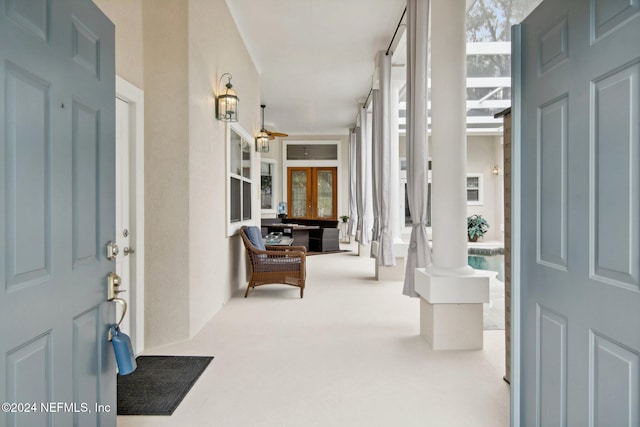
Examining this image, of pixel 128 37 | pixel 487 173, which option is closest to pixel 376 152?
pixel 128 37

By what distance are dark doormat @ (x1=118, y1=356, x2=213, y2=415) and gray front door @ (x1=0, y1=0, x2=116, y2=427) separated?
2.02 ft

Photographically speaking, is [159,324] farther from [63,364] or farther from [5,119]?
[5,119]

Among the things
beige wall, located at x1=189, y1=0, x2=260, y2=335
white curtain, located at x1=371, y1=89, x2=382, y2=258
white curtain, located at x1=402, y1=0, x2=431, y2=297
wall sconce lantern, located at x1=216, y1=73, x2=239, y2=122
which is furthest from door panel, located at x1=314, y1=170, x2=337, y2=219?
white curtain, located at x1=402, y1=0, x2=431, y2=297

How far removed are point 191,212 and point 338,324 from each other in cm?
178

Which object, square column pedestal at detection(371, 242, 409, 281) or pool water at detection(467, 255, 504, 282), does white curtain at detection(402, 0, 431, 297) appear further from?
pool water at detection(467, 255, 504, 282)

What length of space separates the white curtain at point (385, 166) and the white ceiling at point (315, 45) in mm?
443

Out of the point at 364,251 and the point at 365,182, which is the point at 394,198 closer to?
the point at 365,182

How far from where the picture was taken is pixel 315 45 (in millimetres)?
6352

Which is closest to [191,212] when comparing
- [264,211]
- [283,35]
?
[283,35]

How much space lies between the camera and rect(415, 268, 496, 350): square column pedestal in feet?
10.8

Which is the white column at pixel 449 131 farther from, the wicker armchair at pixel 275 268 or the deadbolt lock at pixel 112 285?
the deadbolt lock at pixel 112 285

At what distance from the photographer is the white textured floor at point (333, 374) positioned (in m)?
2.29

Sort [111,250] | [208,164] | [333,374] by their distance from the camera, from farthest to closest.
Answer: [208,164] < [333,374] < [111,250]

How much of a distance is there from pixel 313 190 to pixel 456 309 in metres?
10.6
